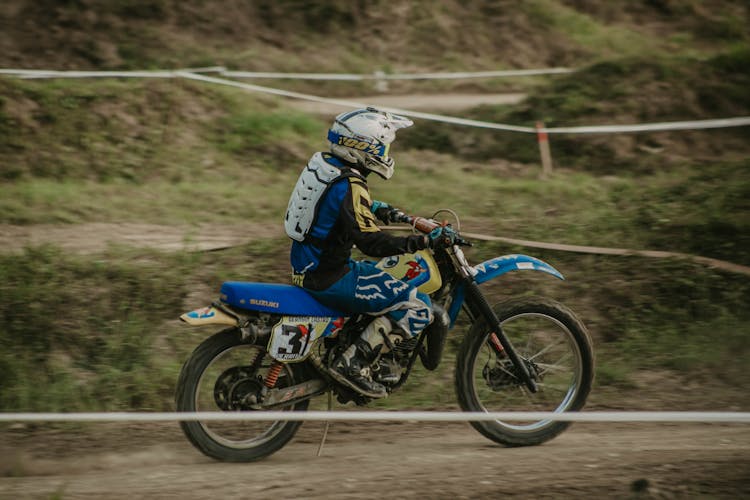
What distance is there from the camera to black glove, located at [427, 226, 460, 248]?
5.07 m

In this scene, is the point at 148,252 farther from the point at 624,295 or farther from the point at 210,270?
the point at 624,295

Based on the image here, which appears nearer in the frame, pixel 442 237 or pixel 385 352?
pixel 442 237

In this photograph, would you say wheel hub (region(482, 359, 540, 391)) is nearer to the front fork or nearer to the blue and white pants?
the front fork

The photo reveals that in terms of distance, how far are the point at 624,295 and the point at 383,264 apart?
3162mm

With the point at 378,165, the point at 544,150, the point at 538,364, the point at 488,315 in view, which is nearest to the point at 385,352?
the point at 488,315

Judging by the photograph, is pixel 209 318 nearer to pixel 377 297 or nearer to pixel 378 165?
pixel 377 297

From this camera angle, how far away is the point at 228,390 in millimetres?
5145

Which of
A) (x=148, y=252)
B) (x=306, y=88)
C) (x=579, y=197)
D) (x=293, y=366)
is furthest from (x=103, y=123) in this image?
(x=293, y=366)

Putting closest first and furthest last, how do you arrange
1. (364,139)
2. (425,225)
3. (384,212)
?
1. (364,139)
2. (425,225)
3. (384,212)

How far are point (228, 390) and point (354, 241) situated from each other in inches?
45.7

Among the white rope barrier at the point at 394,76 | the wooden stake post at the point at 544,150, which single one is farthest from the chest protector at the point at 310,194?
the white rope barrier at the point at 394,76

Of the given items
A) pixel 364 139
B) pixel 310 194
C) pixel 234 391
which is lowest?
pixel 234 391

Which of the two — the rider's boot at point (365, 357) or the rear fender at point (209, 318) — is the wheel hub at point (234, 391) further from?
the rider's boot at point (365, 357)

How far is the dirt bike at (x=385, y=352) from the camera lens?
5078 mm
